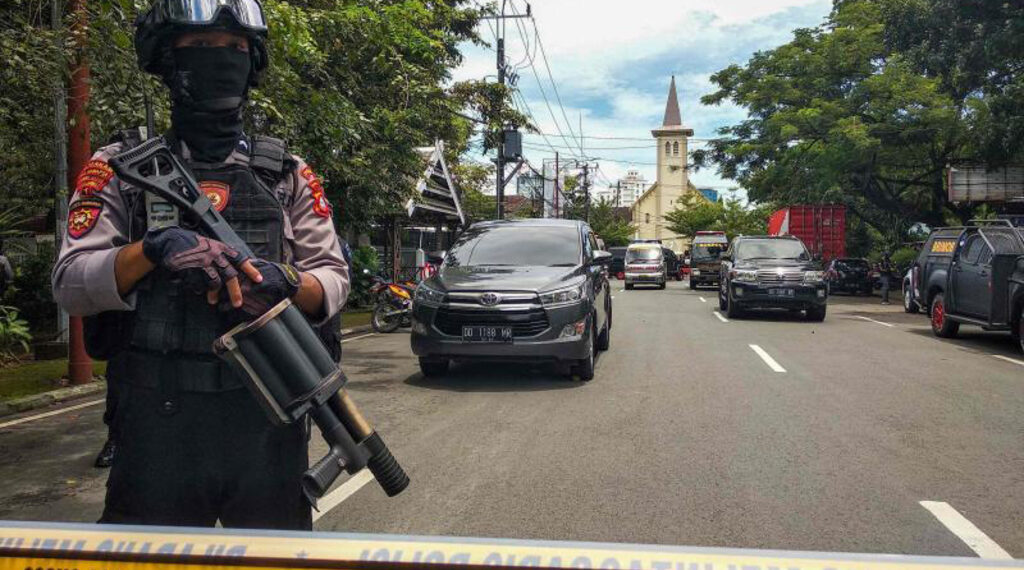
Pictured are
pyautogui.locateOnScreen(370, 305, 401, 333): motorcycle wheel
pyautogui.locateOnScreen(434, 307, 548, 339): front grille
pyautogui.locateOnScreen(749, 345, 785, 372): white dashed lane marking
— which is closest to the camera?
pyautogui.locateOnScreen(434, 307, 548, 339): front grille

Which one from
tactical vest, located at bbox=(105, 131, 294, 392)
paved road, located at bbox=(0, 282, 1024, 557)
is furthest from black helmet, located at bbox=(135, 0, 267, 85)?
paved road, located at bbox=(0, 282, 1024, 557)

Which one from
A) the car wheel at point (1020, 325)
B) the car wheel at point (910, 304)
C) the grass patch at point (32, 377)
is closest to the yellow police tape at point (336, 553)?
the grass patch at point (32, 377)

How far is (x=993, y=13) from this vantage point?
714 inches

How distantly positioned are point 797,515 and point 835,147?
24766 mm

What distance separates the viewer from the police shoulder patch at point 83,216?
1938 millimetres

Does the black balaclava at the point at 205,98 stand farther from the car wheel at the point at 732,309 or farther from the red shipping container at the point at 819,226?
the red shipping container at the point at 819,226

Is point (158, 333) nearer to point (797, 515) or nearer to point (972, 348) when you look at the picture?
point (797, 515)

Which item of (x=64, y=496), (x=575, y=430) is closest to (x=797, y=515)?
(x=575, y=430)

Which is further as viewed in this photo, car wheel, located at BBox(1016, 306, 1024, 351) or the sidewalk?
car wheel, located at BBox(1016, 306, 1024, 351)

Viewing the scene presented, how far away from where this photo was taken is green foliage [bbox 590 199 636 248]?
7675 cm

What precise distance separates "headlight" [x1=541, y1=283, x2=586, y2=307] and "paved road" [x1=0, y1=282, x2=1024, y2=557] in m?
0.89

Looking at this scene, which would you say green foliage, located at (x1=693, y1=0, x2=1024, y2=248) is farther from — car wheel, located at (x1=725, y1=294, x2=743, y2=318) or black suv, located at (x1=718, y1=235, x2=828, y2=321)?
car wheel, located at (x1=725, y1=294, x2=743, y2=318)

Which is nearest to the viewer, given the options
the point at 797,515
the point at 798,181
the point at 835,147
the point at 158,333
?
the point at 158,333

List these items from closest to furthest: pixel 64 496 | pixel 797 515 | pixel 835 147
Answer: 1. pixel 797 515
2. pixel 64 496
3. pixel 835 147
